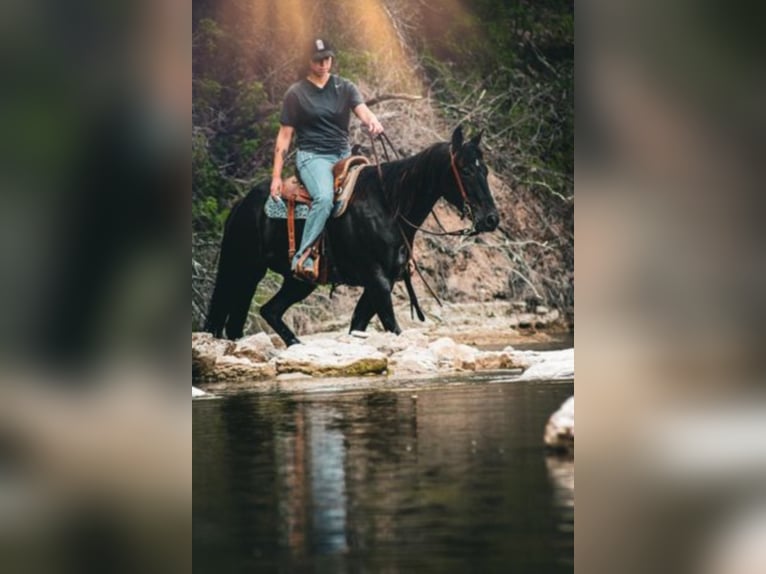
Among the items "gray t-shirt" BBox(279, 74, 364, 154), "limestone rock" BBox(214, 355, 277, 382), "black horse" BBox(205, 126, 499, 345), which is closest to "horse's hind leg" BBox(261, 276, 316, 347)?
"black horse" BBox(205, 126, 499, 345)

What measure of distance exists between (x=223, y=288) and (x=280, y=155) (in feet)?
3.11

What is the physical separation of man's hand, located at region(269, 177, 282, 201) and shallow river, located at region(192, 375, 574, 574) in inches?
51.3

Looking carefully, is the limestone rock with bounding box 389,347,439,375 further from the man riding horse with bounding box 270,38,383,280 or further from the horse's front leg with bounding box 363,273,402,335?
the man riding horse with bounding box 270,38,383,280

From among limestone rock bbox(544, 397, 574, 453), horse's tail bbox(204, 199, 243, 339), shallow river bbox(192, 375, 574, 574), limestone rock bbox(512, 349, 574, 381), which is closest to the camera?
shallow river bbox(192, 375, 574, 574)

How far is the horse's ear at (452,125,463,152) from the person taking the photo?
8.48m

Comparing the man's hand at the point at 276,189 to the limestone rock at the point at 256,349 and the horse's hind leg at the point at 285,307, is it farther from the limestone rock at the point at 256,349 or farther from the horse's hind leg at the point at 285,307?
the limestone rock at the point at 256,349

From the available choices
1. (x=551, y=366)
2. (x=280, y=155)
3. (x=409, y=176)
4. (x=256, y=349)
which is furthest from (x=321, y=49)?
(x=551, y=366)

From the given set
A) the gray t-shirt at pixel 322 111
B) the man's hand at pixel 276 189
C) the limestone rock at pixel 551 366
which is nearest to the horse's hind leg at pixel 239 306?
the man's hand at pixel 276 189
